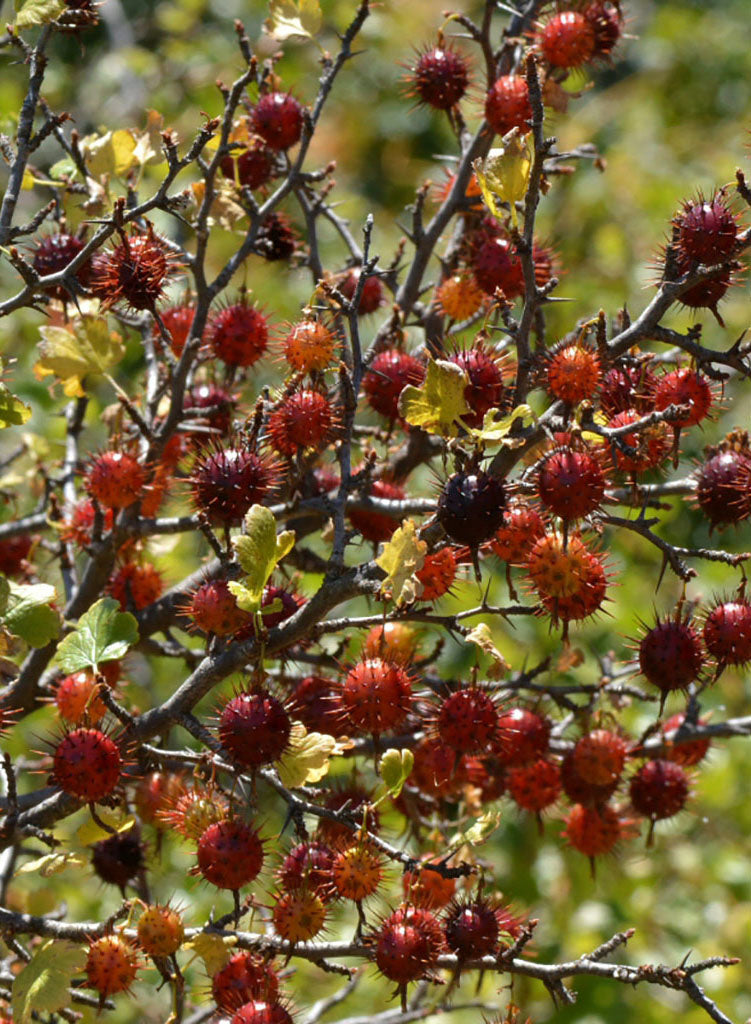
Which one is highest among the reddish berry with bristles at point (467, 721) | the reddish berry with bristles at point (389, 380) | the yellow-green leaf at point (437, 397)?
the reddish berry with bristles at point (389, 380)

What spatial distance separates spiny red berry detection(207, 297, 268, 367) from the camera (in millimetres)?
2361

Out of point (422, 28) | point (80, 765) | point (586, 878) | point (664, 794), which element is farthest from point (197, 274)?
point (422, 28)

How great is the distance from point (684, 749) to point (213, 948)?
3.91ft

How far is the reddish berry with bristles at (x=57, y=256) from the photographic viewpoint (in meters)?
2.35

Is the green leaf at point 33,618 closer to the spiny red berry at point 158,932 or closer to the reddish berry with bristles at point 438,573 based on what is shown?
the spiny red berry at point 158,932

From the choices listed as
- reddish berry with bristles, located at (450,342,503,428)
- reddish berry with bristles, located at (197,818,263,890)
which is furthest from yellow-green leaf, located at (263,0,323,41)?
reddish berry with bristles, located at (197,818,263,890)

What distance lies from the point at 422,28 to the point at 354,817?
6262 mm

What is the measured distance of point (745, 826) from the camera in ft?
15.1

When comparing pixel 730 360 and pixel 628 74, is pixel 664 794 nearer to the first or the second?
pixel 730 360

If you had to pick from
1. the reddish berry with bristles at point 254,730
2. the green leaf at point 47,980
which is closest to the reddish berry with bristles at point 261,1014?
the green leaf at point 47,980

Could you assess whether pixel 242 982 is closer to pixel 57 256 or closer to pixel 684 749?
pixel 684 749

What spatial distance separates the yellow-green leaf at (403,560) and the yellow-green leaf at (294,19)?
130 cm

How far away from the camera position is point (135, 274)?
2080 mm

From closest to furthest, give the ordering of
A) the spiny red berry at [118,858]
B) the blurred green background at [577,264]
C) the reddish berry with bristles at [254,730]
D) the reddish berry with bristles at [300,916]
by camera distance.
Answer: the reddish berry with bristles at [254,730], the reddish berry with bristles at [300,916], the spiny red berry at [118,858], the blurred green background at [577,264]
